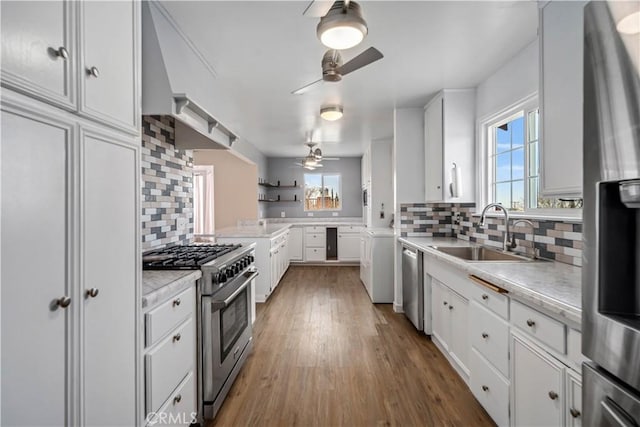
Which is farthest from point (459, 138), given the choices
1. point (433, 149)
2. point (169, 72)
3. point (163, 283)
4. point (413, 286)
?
point (163, 283)

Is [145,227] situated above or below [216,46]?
below

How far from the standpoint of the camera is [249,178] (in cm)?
598

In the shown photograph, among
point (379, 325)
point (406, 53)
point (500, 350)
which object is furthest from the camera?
point (379, 325)

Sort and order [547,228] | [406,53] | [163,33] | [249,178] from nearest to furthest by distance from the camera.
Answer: [163,33]
[547,228]
[406,53]
[249,178]

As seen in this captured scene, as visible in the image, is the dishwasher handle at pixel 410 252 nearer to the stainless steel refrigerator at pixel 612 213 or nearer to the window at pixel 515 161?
the window at pixel 515 161

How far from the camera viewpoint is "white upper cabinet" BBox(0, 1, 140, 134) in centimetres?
73

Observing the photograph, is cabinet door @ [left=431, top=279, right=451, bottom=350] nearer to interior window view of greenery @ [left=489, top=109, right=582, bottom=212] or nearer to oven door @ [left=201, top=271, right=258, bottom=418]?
interior window view of greenery @ [left=489, top=109, right=582, bottom=212]

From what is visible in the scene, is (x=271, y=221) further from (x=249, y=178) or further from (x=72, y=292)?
(x=72, y=292)

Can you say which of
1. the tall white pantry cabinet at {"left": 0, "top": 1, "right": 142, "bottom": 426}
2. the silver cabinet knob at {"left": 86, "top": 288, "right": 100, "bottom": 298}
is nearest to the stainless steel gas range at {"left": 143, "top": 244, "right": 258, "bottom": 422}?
the tall white pantry cabinet at {"left": 0, "top": 1, "right": 142, "bottom": 426}

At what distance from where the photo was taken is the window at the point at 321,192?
294 inches

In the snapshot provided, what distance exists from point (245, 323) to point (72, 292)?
174 cm

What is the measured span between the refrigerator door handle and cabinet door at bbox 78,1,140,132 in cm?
171

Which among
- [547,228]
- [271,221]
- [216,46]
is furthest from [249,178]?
[547,228]

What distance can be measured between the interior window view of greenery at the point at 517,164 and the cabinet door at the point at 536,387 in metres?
1.10
